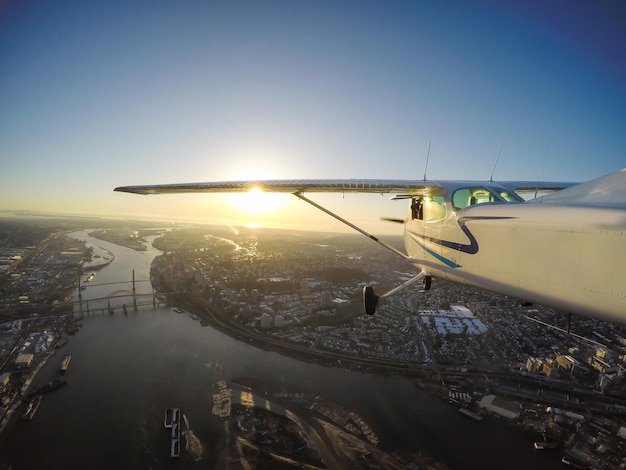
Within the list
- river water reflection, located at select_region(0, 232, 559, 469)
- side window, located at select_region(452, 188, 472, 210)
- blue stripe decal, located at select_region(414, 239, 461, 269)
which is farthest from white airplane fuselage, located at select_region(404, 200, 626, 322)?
river water reflection, located at select_region(0, 232, 559, 469)

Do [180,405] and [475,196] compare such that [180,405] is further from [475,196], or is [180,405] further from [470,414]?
[475,196]

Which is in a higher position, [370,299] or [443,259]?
[443,259]

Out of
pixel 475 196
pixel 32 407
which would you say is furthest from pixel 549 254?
pixel 32 407

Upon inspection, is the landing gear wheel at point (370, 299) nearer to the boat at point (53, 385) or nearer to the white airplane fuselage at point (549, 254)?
the white airplane fuselage at point (549, 254)

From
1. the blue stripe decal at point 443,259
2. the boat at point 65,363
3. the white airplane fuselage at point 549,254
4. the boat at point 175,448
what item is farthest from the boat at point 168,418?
the white airplane fuselage at point 549,254

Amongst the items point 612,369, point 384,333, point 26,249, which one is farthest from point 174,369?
point 26,249

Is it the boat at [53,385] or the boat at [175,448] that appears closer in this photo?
the boat at [175,448]
